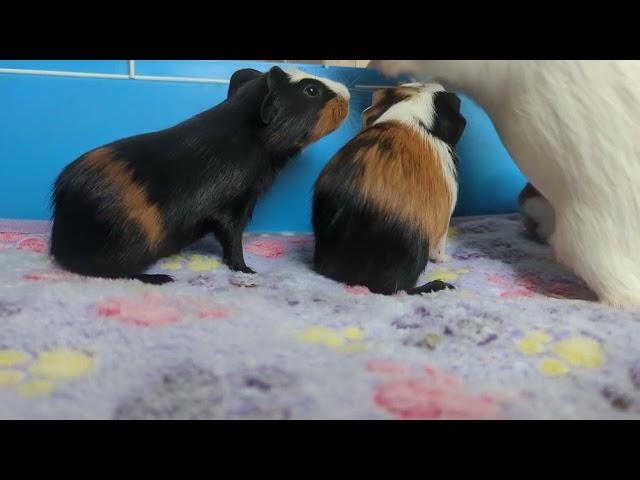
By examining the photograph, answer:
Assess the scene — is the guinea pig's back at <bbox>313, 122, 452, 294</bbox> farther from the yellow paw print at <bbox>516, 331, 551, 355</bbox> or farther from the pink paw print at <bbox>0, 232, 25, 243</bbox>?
the pink paw print at <bbox>0, 232, 25, 243</bbox>

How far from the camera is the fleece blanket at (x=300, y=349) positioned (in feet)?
1.95

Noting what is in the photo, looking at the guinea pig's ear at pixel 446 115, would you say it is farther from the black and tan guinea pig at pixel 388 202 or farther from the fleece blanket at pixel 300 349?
the fleece blanket at pixel 300 349

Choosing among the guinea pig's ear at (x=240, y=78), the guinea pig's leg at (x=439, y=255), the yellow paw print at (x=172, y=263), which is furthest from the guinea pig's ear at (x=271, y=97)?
the guinea pig's leg at (x=439, y=255)

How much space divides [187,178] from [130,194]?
0.37 ft

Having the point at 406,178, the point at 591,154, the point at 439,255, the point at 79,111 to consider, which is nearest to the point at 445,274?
the point at 439,255

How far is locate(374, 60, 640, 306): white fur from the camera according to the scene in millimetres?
937

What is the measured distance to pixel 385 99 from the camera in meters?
1.21

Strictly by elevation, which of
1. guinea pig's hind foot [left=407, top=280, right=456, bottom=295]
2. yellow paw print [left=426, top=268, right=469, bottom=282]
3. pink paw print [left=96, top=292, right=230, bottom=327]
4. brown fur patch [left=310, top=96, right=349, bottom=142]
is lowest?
yellow paw print [left=426, top=268, right=469, bottom=282]

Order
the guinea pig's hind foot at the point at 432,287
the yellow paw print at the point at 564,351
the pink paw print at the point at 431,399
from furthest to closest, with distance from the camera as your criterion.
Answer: the guinea pig's hind foot at the point at 432,287
the yellow paw print at the point at 564,351
the pink paw print at the point at 431,399

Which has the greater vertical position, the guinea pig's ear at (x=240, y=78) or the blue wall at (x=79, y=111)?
the guinea pig's ear at (x=240, y=78)

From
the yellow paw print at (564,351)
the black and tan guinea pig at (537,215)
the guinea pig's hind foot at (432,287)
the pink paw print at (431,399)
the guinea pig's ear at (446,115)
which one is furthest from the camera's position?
the black and tan guinea pig at (537,215)

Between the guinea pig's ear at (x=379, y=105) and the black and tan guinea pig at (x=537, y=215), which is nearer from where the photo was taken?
the guinea pig's ear at (x=379, y=105)

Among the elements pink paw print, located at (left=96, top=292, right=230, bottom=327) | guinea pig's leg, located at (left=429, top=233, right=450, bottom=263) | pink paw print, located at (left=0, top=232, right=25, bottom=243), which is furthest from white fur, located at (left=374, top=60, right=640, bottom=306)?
pink paw print, located at (left=0, top=232, right=25, bottom=243)

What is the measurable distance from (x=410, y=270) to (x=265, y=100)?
17.4 inches
